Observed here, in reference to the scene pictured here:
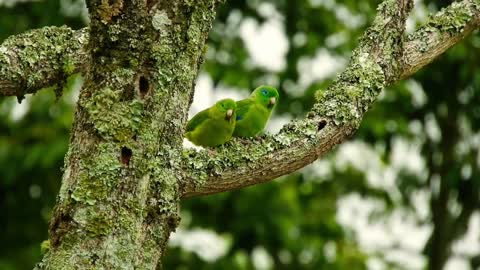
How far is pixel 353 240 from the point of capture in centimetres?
1085

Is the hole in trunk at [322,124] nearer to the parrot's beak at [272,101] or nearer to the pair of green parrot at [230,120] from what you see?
the pair of green parrot at [230,120]

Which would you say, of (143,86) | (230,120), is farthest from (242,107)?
(143,86)

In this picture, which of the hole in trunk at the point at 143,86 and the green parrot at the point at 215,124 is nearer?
the hole in trunk at the point at 143,86

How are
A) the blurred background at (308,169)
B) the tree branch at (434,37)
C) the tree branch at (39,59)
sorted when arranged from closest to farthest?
the tree branch at (39,59) < the tree branch at (434,37) < the blurred background at (308,169)

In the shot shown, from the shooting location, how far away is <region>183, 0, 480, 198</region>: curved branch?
3.12 metres

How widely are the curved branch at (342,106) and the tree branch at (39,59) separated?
61cm

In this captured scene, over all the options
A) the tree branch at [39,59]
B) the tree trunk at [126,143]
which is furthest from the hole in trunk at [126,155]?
the tree branch at [39,59]

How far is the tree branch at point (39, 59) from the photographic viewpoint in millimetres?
3117

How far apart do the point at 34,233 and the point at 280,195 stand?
102 inches

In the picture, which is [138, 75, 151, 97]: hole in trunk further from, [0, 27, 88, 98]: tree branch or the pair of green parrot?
the pair of green parrot

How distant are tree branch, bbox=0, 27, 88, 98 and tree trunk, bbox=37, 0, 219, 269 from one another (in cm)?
32

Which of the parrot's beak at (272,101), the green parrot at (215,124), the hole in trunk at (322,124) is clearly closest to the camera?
the hole in trunk at (322,124)

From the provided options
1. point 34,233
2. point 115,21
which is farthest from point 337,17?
point 115,21

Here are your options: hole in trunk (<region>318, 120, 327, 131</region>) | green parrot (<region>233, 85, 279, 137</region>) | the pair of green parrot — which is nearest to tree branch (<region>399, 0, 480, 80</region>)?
hole in trunk (<region>318, 120, 327, 131</region>)
